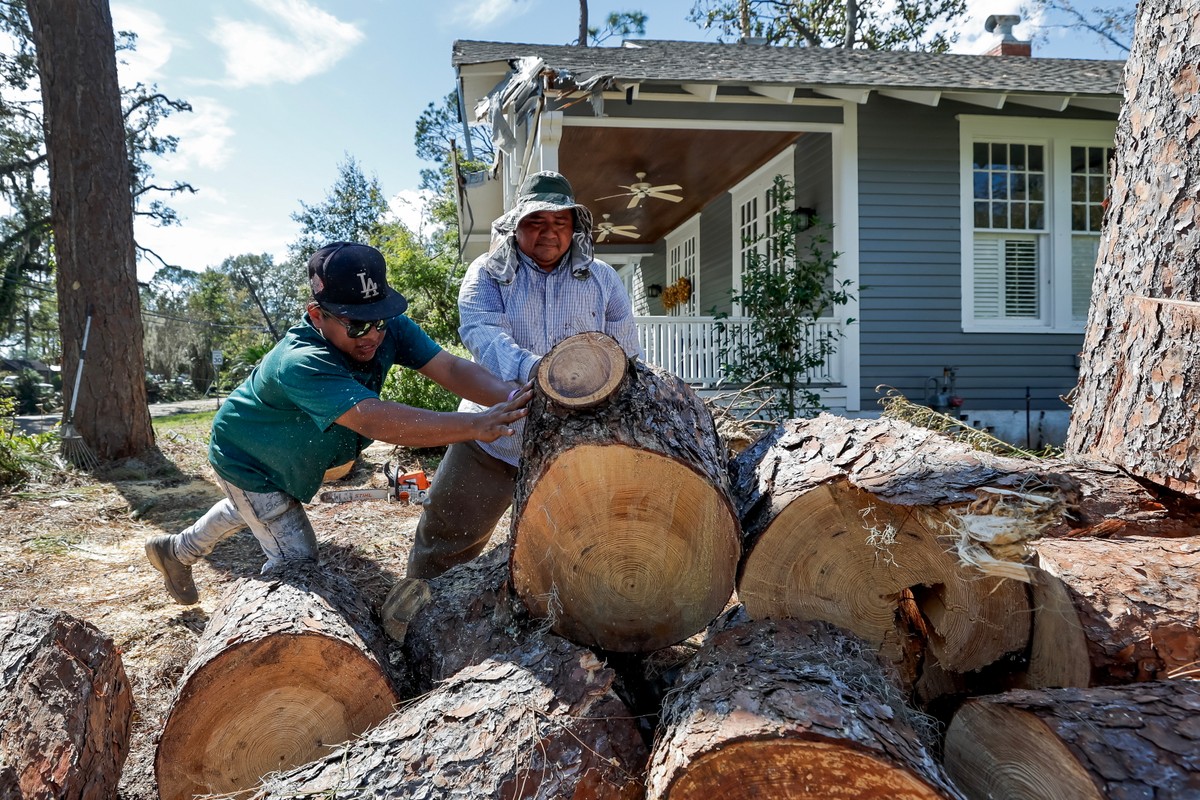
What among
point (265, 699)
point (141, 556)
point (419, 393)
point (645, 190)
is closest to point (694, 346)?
point (645, 190)

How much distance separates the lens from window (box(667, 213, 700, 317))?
12094mm

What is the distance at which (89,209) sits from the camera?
7.71m

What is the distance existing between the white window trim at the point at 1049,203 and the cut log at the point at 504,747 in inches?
295

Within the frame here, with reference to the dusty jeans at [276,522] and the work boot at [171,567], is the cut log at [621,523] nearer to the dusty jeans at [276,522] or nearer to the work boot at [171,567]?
the dusty jeans at [276,522]

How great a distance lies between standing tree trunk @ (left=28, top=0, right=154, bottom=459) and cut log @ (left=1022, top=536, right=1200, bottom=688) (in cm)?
866

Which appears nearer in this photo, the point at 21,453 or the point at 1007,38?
the point at 21,453

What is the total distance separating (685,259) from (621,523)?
37.6ft

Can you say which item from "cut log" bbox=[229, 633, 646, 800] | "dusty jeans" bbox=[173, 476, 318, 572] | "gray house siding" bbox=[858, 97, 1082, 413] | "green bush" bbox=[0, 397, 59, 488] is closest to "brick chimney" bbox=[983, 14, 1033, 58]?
"gray house siding" bbox=[858, 97, 1082, 413]

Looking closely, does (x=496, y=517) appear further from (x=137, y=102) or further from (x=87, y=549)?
(x=137, y=102)

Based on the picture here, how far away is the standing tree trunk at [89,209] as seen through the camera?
301 inches

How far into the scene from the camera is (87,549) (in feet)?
16.5

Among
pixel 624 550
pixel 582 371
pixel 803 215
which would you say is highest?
pixel 803 215

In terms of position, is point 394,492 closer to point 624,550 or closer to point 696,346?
point 696,346

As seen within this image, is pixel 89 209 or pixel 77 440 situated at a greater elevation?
pixel 89 209
